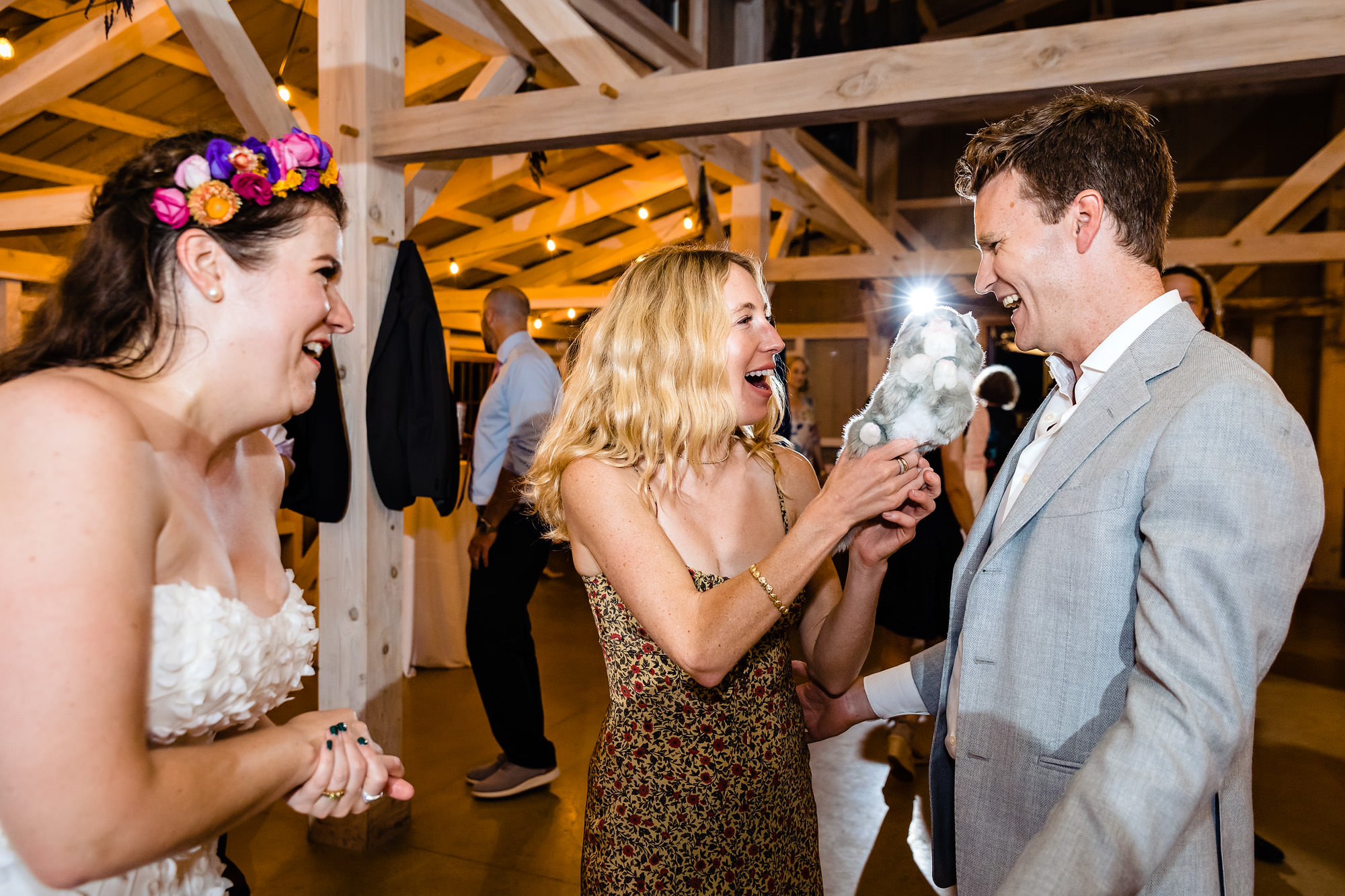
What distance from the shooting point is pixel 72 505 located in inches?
35.3

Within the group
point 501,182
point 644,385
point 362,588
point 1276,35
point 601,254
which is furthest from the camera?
point 601,254

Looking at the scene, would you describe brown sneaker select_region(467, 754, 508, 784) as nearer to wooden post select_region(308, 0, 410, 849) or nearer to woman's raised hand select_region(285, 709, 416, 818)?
wooden post select_region(308, 0, 410, 849)

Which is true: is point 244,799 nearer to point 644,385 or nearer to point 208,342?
point 208,342

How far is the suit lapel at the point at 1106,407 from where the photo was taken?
113cm

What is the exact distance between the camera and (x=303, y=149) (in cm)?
124

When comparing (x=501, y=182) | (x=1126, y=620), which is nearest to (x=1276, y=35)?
(x=1126, y=620)

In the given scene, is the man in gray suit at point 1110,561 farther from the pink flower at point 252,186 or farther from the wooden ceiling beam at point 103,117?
the wooden ceiling beam at point 103,117

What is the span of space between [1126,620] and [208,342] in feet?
4.01

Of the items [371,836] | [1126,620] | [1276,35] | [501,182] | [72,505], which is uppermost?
[501,182]

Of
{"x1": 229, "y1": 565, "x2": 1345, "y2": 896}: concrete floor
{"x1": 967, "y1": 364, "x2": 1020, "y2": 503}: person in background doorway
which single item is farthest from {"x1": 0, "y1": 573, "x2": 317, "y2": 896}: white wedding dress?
{"x1": 967, "y1": 364, "x2": 1020, "y2": 503}: person in background doorway

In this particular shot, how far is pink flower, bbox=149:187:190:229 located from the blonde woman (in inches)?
28.4

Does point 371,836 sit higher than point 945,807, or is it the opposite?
point 945,807

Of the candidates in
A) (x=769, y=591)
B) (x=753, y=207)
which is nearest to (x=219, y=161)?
(x=769, y=591)

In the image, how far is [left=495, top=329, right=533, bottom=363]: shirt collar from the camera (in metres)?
3.97
